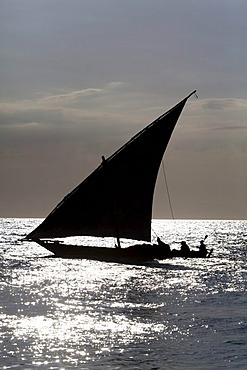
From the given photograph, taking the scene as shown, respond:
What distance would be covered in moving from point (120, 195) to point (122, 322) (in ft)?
104

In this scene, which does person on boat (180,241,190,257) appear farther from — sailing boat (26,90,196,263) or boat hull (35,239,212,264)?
sailing boat (26,90,196,263)

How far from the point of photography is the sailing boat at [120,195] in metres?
61.3

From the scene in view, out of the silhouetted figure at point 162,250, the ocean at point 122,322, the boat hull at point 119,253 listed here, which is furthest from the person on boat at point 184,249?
the ocean at point 122,322

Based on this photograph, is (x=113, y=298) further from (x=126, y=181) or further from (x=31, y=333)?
A: (x=126, y=181)

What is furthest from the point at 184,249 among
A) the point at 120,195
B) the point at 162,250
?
the point at 120,195

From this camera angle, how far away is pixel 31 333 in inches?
1129

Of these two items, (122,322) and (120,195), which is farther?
(120,195)

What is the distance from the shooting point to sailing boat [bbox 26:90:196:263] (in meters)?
61.3

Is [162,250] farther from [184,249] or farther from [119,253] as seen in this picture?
[119,253]

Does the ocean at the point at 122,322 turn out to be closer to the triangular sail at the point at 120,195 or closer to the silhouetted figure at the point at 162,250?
the triangular sail at the point at 120,195

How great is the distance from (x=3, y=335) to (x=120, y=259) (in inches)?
1551

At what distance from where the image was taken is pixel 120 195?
63.1m

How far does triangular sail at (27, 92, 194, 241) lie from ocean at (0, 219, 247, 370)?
18.5 feet

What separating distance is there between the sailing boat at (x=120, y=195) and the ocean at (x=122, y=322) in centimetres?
569
